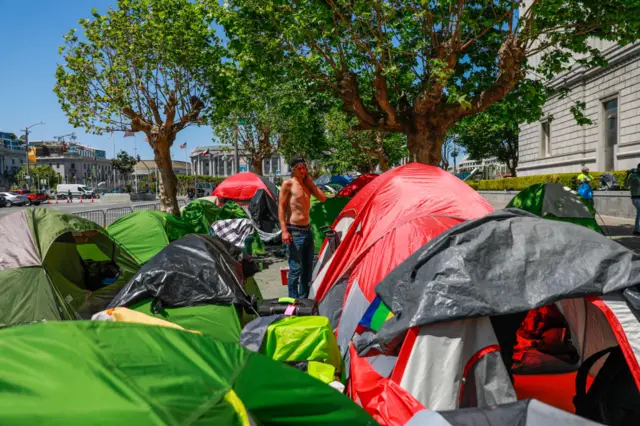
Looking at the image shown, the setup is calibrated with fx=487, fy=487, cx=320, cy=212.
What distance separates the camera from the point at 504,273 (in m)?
2.80

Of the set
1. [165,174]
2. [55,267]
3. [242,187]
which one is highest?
[165,174]

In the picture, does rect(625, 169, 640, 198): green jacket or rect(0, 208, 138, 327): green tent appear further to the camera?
rect(625, 169, 640, 198): green jacket

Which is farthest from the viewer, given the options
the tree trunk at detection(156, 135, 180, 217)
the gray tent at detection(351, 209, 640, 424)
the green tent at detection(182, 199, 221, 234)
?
the tree trunk at detection(156, 135, 180, 217)

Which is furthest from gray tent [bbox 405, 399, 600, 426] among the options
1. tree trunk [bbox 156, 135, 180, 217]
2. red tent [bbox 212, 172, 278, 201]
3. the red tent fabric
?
tree trunk [bbox 156, 135, 180, 217]

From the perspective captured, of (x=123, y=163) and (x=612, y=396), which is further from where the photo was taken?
(x=123, y=163)

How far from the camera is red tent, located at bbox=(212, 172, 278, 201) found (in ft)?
41.5

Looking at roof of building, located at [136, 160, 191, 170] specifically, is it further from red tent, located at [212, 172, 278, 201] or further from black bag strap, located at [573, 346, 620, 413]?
black bag strap, located at [573, 346, 620, 413]

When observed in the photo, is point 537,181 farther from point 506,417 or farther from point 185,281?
point 506,417

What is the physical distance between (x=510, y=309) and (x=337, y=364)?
139 centimetres

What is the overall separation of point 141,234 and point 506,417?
747 centimetres

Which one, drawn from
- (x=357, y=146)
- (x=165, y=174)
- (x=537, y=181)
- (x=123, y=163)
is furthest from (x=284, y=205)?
(x=123, y=163)

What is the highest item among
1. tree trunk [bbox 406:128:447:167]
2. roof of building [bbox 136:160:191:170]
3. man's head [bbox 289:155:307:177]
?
roof of building [bbox 136:160:191:170]

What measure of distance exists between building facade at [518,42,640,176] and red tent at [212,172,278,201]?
38.8 feet

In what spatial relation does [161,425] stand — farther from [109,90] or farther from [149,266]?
[109,90]
